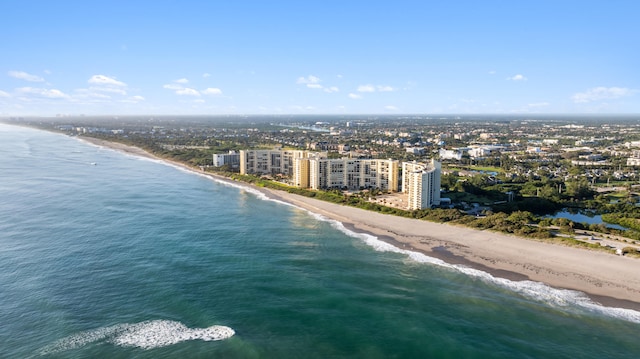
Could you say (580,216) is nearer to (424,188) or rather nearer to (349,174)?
(424,188)

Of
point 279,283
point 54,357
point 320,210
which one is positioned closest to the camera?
point 54,357

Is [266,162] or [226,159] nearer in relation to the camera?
[266,162]

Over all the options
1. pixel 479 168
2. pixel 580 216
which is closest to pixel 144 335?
pixel 580 216

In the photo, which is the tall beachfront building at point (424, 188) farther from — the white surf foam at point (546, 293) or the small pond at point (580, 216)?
the white surf foam at point (546, 293)

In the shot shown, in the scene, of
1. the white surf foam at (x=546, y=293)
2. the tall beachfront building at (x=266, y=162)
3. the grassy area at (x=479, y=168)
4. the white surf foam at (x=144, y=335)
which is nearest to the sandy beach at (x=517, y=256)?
the white surf foam at (x=546, y=293)

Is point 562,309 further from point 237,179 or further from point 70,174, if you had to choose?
point 70,174

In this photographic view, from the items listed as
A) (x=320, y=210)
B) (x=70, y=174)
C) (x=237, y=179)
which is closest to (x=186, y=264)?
(x=320, y=210)
